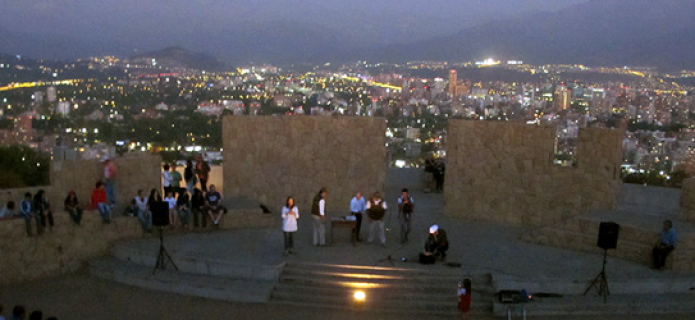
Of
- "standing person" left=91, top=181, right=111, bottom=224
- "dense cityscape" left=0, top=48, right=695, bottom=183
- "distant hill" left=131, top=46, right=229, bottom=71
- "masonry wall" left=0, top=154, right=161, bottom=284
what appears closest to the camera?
"masonry wall" left=0, top=154, right=161, bottom=284

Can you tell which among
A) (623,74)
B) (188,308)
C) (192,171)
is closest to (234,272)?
(188,308)

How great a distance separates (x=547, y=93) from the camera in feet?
95.3

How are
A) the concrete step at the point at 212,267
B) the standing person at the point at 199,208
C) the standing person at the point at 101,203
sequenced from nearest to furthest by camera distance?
the concrete step at the point at 212,267
the standing person at the point at 101,203
the standing person at the point at 199,208

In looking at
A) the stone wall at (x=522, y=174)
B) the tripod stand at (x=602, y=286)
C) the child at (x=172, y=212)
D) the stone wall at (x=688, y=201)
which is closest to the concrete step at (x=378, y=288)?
the tripod stand at (x=602, y=286)

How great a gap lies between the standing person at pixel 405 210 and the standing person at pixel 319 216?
1.61 m

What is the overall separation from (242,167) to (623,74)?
31.5m

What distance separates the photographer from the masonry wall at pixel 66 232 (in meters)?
11.0

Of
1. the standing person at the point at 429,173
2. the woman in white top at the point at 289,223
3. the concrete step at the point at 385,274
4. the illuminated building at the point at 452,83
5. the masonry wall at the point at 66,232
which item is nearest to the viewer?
the concrete step at the point at 385,274

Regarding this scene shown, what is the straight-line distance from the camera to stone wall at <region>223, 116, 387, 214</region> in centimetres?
1505

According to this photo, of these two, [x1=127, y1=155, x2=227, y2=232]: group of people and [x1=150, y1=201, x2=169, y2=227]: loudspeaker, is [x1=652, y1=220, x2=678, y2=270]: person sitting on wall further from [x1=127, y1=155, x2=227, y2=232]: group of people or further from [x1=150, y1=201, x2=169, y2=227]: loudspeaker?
[x1=150, y1=201, x2=169, y2=227]: loudspeaker

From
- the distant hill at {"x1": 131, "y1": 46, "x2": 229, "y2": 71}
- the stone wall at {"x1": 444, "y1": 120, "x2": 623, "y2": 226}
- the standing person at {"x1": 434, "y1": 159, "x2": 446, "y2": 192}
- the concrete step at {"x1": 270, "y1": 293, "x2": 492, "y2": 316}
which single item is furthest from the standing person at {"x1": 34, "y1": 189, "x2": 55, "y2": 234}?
the distant hill at {"x1": 131, "y1": 46, "x2": 229, "y2": 71}

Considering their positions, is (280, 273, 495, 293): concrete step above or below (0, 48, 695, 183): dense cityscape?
below

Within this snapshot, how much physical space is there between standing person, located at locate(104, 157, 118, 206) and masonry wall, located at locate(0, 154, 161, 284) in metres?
0.23

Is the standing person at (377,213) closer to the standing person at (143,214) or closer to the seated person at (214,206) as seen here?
the seated person at (214,206)
